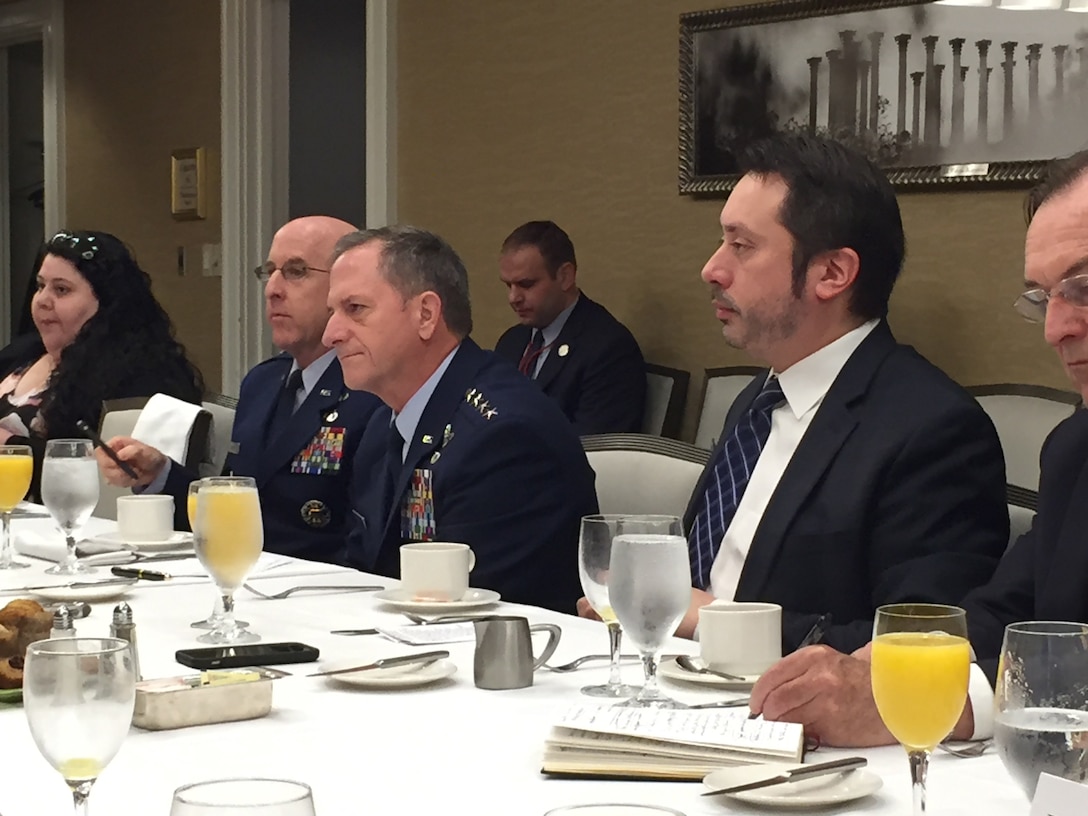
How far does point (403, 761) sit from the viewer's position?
4.25ft

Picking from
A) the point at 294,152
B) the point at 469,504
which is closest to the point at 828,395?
the point at 469,504

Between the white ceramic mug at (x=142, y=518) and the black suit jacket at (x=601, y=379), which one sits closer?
the white ceramic mug at (x=142, y=518)

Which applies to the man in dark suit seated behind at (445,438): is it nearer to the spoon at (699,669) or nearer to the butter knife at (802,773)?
the spoon at (699,669)

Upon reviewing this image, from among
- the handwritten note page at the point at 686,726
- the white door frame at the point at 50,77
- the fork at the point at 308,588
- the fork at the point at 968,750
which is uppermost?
the white door frame at the point at 50,77

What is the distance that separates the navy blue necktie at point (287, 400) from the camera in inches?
136

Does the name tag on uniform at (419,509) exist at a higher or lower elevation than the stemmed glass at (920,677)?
lower

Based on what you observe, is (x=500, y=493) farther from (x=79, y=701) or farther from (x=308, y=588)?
(x=79, y=701)

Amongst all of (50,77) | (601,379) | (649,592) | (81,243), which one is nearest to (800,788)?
(649,592)

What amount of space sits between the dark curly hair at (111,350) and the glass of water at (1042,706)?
341 centimetres

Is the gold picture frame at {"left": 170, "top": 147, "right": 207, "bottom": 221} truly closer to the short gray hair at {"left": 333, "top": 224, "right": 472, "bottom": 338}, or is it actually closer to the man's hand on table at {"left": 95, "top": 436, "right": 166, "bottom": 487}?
the man's hand on table at {"left": 95, "top": 436, "right": 166, "bottom": 487}

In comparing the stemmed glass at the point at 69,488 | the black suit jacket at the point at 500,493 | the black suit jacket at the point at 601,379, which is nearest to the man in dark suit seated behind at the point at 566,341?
the black suit jacket at the point at 601,379

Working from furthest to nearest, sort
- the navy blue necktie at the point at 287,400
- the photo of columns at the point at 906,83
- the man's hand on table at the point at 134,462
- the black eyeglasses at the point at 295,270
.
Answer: the photo of columns at the point at 906,83
the black eyeglasses at the point at 295,270
the navy blue necktie at the point at 287,400
the man's hand on table at the point at 134,462

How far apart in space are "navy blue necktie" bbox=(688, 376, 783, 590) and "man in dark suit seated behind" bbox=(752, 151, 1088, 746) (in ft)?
1.70

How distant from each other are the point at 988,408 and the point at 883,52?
1063 mm
